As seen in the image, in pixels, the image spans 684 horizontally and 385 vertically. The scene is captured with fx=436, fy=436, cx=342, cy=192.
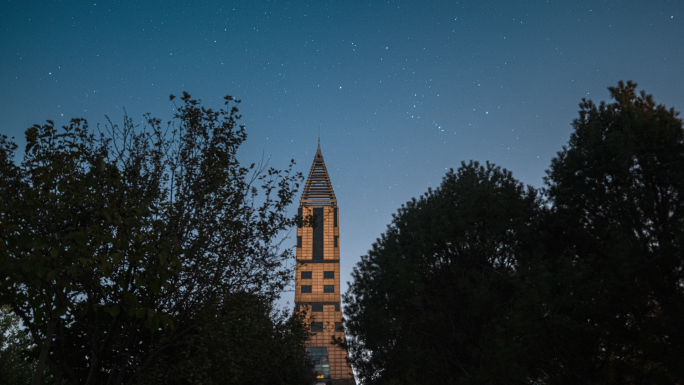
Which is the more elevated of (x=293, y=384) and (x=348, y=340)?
(x=348, y=340)

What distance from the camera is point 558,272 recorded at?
1273 centimetres

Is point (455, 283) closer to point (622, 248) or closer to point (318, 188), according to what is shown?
point (622, 248)

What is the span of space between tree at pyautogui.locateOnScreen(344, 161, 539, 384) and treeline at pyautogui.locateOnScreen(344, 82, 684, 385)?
0.17 ft

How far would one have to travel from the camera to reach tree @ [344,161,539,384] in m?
14.6

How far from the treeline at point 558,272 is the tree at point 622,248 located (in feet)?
0.11

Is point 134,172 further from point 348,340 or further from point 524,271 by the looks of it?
point 348,340

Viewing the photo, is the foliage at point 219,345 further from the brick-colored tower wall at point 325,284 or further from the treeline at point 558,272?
the brick-colored tower wall at point 325,284

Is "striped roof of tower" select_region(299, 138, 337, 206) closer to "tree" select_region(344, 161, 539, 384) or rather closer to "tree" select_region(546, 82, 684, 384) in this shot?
"tree" select_region(344, 161, 539, 384)

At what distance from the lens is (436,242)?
1641cm

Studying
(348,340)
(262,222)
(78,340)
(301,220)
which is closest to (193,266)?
(262,222)

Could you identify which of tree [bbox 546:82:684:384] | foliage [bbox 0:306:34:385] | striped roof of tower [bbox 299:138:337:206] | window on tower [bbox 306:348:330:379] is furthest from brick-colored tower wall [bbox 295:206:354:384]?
tree [bbox 546:82:684:384]

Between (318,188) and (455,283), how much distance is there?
79.9 m

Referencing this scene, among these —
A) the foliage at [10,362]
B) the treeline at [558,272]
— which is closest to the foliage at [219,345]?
the treeline at [558,272]

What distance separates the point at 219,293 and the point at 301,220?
298 cm
